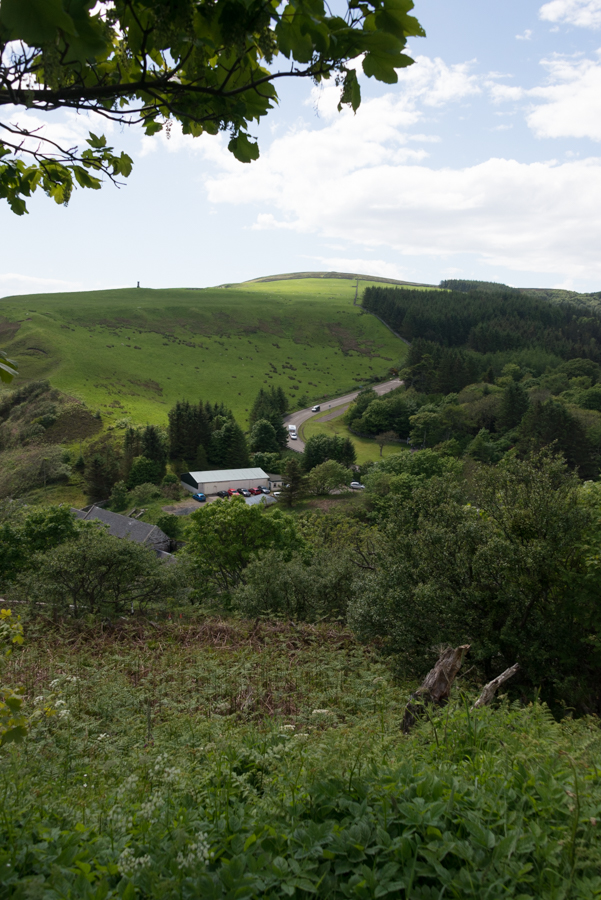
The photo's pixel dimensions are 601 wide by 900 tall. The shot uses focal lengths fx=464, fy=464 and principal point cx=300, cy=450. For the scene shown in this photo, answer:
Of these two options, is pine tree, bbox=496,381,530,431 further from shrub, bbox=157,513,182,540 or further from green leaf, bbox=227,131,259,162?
green leaf, bbox=227,131,259,162

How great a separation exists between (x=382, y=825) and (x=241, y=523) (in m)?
30.8

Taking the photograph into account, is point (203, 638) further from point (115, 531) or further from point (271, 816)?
point (115, 531)

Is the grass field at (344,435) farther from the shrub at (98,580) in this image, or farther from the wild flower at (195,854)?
the wild flower at (195,854)

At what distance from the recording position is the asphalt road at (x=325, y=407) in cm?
8469

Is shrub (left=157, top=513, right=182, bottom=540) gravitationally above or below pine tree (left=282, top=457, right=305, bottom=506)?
below

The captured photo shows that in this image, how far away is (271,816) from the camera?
281 centimetres

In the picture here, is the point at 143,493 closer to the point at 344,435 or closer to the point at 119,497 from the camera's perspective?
the point at 119,497

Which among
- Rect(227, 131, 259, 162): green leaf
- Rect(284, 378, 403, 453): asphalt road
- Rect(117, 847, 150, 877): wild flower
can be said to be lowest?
Rect(284, 378, 403, 453): asphalt road

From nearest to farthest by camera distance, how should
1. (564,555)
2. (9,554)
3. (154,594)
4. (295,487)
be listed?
(564,555)
(154,594)
(9,554)
(295,487)

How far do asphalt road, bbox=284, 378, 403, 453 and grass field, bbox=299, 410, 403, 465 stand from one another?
1.70 m

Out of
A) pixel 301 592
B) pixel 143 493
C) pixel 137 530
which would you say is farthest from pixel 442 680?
pixel 143 493

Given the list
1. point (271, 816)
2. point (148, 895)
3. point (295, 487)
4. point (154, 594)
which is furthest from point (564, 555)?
point (295, 487)

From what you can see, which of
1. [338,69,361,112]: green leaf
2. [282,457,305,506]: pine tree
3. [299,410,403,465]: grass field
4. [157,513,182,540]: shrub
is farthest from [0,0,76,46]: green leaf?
[299,410,403,465]: grass field

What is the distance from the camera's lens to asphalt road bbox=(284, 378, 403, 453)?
84.7 metres
